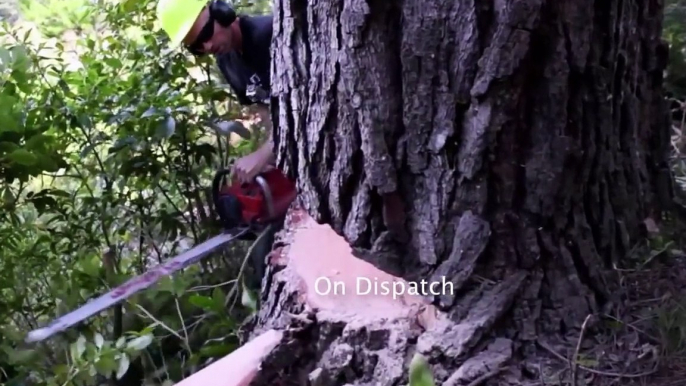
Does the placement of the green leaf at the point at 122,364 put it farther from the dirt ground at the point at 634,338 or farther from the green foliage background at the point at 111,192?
the dirt ground at the point at 634,338

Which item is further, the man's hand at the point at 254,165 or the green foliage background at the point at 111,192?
the man's hand at the point at 254,165

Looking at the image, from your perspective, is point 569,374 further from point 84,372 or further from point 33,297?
point 33,297

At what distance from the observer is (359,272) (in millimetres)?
1004

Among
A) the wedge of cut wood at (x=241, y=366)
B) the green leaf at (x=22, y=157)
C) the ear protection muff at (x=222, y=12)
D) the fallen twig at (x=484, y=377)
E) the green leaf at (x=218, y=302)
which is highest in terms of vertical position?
the ear protection muff at (x=222, y=12)

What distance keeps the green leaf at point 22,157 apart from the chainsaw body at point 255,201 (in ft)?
1.24

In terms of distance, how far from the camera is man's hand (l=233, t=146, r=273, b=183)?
151 centimetres

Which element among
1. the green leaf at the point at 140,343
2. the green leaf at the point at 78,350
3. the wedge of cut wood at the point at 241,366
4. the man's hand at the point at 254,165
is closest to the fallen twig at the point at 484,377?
the wedge of cut wood at the point at 241,366

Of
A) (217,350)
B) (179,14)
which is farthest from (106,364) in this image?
(179,14)

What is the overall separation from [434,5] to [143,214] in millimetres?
1061

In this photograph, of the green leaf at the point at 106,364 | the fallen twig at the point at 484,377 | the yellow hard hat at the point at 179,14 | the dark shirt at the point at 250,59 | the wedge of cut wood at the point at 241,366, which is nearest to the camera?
the yellow hard hat at the point at 179,14

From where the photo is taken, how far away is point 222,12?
1474mm

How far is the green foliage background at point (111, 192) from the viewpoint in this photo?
128 cm

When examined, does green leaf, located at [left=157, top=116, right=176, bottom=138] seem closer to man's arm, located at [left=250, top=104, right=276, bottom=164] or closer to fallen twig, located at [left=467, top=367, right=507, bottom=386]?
man's arm, located at [left=250, top=104, right=276, bottom=164]

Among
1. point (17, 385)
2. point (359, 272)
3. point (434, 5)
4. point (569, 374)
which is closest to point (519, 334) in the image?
point (569, 374)
